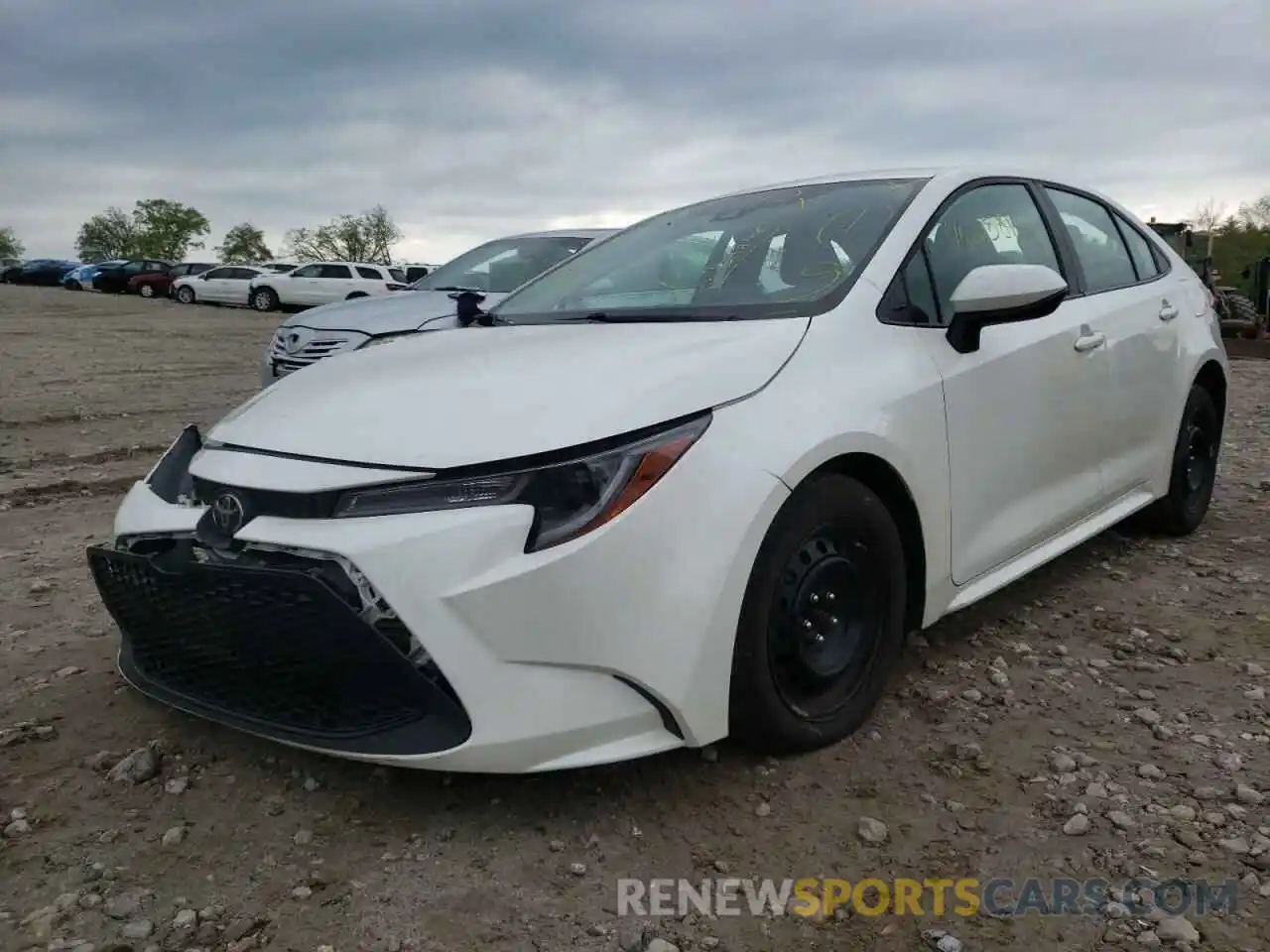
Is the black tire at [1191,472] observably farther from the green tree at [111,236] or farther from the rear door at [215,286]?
the green tree at [111,236]

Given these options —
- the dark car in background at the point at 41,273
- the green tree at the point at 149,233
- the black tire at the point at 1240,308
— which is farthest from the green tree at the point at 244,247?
the black tire at the point at 1240,308

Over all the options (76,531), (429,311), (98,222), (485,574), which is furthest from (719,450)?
(98,222)

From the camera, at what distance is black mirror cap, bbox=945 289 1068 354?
113 inches

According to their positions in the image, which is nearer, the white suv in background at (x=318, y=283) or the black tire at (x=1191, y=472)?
the black tire at (x=1191, y=472)

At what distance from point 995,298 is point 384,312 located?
494 cm

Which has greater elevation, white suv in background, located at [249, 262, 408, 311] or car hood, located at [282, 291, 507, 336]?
white suv in background, located at [249, 262, 408, 311]

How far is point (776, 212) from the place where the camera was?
10.9ft

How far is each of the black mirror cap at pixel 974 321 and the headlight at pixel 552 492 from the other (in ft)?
3.84

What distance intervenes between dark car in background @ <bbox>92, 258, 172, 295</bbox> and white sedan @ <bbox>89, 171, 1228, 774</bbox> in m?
39.8

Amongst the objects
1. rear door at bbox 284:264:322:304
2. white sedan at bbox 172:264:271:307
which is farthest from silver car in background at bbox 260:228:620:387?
white sedan at bbox 172:264:271:307

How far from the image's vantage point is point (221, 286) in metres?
31.9

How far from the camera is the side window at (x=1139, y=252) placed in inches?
162

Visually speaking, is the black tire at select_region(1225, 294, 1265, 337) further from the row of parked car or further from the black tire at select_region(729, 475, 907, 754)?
the black tire at select_region(729, 475, 907, 754)

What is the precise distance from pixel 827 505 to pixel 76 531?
3.82 metres
